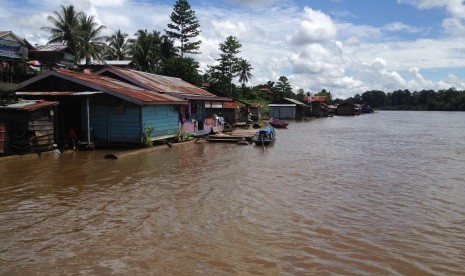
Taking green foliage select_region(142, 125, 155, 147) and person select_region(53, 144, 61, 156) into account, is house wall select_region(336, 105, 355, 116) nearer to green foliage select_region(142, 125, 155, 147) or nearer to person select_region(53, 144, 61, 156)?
green foliage select_region(142, 125, 155, 147)

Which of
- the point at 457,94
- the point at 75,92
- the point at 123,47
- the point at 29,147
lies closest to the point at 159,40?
the point at 123,47

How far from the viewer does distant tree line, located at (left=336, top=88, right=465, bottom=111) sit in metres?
128

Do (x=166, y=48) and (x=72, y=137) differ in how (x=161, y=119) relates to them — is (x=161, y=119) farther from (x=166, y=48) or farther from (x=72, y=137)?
(x=166, y=48)

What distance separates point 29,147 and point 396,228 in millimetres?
13028

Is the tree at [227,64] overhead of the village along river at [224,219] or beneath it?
overhead

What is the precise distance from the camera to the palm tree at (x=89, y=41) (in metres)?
40.3

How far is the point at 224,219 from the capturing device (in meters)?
8.02

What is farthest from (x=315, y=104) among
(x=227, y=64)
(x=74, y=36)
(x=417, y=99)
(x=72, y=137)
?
(x=417, y=99)

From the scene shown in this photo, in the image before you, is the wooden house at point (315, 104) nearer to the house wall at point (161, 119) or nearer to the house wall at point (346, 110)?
the house wall at point (346, 110)

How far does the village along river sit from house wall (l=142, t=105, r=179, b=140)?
395 cm

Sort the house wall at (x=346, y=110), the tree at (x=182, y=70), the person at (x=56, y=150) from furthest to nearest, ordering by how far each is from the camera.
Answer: the house wall at (x=346, y=110), the tree at (x=182, y=70), the person at (x=56, y=150)

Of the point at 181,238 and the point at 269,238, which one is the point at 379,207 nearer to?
the point at 269,238

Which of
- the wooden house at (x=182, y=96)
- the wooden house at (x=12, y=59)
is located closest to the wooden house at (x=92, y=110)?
the wooden house at (x=182, y=96)

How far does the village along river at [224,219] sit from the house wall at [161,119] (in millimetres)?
3947
